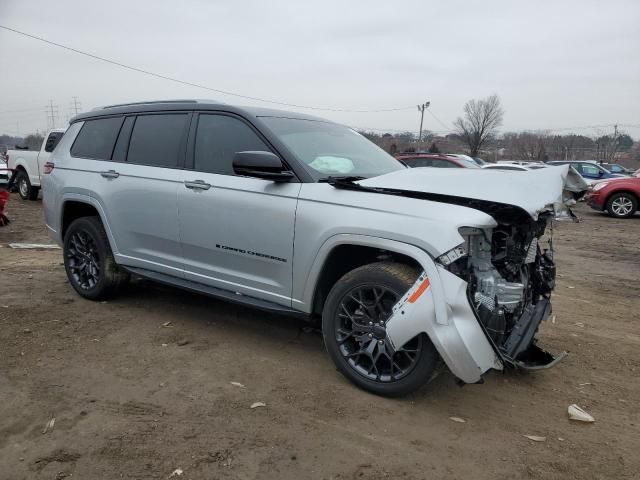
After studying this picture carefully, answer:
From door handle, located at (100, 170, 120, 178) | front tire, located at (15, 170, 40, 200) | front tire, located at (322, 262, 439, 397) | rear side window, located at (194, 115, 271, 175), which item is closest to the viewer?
front tire, located at (322, 262, 439, 397)

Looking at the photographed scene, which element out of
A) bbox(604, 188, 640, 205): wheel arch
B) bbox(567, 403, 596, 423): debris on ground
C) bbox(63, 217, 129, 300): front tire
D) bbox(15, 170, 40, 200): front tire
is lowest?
bbox(15, 170, 40, 200): front tire

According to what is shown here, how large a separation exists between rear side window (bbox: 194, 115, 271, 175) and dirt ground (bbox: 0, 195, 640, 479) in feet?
4.67

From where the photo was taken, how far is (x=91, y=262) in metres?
5.11

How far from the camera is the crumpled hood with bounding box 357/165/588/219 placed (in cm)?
303

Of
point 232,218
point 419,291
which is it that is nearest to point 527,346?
point 419,291

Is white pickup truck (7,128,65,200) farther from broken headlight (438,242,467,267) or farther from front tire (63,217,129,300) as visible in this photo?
broken headlight (438,242,467,267)

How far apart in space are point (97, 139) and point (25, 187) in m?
12.2

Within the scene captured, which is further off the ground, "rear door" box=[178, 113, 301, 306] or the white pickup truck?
"rear door" box=[178, 113, 301, 306]

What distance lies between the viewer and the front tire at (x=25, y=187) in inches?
596

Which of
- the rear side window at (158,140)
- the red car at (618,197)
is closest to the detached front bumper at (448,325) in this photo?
the rear side window at (158,140)

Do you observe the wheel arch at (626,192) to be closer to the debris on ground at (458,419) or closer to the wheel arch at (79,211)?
the debris on ground at (458,419)

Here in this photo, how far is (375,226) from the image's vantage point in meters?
3.14

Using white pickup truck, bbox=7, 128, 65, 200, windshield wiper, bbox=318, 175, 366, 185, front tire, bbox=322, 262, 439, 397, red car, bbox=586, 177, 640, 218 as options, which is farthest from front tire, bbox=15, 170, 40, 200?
red car, bbox=586, 177, 640, 218

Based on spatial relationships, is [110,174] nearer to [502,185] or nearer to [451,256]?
[451,256]
